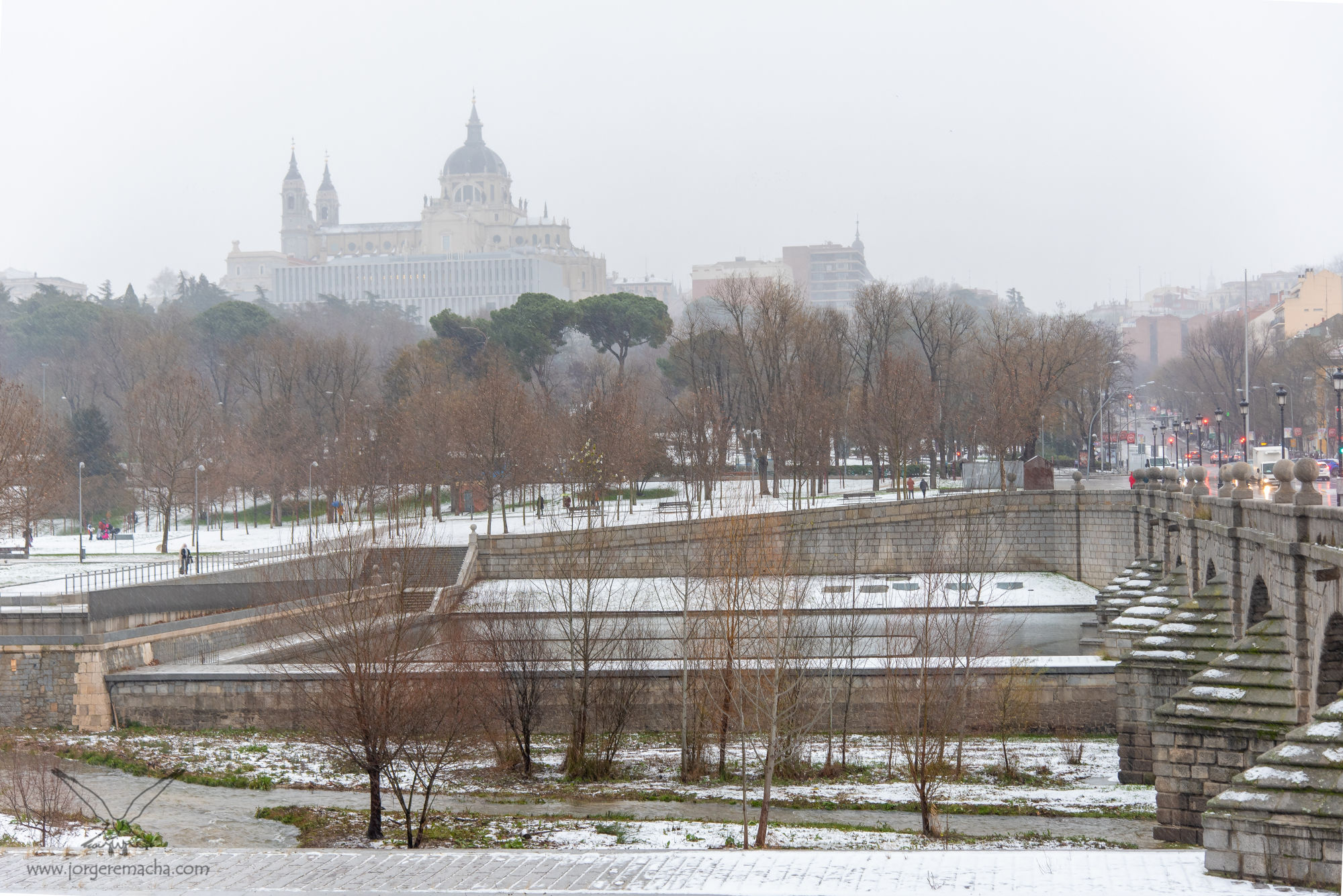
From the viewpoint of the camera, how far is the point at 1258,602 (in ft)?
65.2

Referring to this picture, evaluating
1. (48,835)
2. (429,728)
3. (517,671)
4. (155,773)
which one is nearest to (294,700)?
(155,773)

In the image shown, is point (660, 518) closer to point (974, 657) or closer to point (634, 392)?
point (634, 392)

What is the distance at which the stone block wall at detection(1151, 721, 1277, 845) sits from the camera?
1675cm

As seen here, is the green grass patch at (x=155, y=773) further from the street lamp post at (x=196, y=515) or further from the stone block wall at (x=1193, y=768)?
the street lamp post at (x=196, y=515)

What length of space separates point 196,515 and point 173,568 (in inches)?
365

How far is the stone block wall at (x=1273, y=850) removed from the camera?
11898 mm

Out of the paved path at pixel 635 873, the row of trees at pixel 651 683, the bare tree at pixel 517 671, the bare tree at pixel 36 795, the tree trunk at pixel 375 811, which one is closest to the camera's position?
the paved path at pixel 635 873

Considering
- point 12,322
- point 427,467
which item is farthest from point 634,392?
point 12,322

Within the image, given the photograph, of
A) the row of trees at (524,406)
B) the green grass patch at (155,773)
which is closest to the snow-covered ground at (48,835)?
the green grass patch at (155,773)

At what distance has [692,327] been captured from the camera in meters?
62.3

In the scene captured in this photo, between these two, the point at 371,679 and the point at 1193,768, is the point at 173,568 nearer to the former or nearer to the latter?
the point at 371,679

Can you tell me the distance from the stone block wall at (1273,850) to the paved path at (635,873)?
30cm

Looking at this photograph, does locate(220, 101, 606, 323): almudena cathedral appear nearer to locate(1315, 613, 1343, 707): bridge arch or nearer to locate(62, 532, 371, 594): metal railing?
locate(62, 532, 371, 594): metal railing

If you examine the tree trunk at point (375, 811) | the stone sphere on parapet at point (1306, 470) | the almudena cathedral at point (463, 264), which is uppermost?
the almudena cathedral at point (463, 264)
